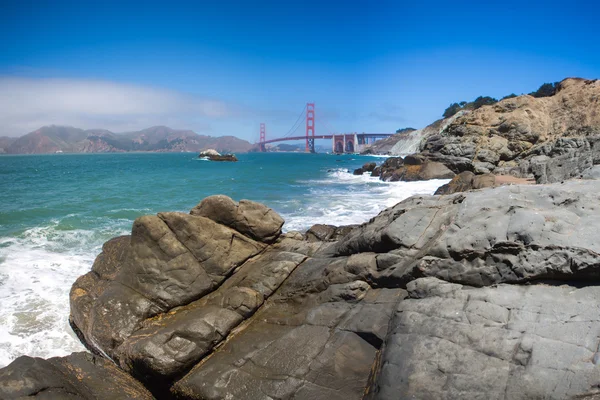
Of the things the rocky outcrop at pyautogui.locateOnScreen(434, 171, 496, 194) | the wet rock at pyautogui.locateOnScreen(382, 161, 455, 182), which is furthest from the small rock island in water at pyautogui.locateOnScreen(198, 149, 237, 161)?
the rocky outcrop at pyautogui.locateOnScreen(434, 171, 496, 194)

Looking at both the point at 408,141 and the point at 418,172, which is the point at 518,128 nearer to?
the point at 418,172

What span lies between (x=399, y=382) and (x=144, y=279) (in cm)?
511

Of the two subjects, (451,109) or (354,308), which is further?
(451,109)

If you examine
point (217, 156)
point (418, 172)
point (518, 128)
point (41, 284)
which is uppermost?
point (518, 128)

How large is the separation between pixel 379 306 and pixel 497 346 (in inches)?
68.8

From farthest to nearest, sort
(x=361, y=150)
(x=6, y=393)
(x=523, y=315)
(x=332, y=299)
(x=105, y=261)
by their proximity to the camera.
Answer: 1. (x=361, y=150)
2. (x=105, y=261)
3. (x=332, y=299)
4. (x=523, y=315)
5. (x=6, y=393)

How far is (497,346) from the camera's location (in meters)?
3.82

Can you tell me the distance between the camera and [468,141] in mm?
28422

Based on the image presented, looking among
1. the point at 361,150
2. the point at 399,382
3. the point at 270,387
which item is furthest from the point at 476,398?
the point at 361,150

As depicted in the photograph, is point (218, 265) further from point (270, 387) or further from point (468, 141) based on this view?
point (468, 141)

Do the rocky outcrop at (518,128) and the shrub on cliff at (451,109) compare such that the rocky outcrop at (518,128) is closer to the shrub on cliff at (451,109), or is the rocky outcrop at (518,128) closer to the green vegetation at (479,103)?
the green vegetation at (479,103)

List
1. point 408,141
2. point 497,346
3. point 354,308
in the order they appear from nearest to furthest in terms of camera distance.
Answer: point 497,346 < point 354,308 < point 408,141

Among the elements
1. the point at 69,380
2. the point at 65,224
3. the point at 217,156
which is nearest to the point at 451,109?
the point at 217,156

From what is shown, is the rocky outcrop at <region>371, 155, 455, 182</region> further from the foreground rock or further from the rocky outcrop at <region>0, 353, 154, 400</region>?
the rocky outcrop at <region>0, 353, 154, 400</region>
